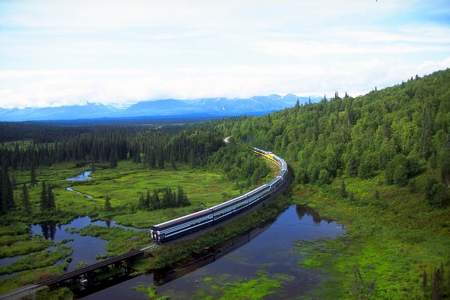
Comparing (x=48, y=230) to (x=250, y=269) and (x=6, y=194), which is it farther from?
(x=250, y=269)

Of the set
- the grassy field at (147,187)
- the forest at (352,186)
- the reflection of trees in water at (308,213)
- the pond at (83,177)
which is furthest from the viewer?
the pond at (83,177)

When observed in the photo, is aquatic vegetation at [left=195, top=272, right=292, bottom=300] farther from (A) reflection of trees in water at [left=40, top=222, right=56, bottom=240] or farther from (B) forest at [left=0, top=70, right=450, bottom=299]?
(A) reflection of trees in water at [left=40, top=222, right=56, bottom=240]

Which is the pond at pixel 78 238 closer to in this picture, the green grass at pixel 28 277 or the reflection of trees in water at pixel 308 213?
the green grass at pixel 28 277

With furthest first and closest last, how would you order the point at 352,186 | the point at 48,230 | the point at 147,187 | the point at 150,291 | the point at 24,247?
the point at 147,187
the point at 352,186
the point at 48,230
the point at 24,247
the point at 150,291

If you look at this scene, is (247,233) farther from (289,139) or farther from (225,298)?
(289,139)

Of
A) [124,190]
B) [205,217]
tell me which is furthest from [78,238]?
[124,190]

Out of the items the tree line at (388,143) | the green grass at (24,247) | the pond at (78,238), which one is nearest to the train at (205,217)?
the pond at (78,238)
